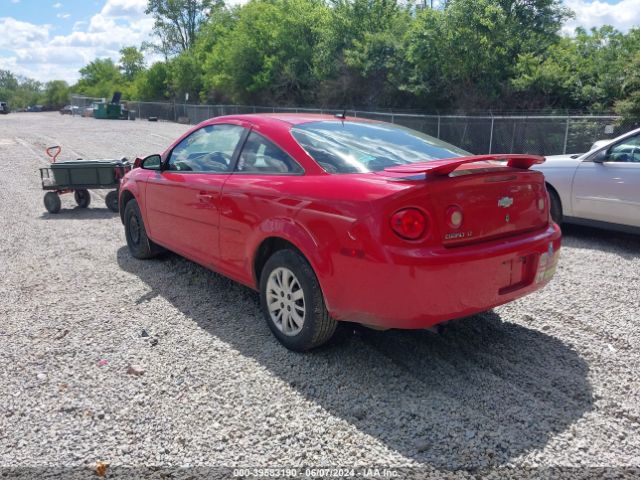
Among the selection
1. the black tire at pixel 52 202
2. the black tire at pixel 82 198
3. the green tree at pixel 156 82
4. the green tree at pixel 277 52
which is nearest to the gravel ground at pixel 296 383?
the black tire at pixel 52 202

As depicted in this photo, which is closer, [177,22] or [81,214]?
[81,214]

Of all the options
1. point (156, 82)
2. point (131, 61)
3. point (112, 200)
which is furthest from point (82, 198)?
point (131, 61)

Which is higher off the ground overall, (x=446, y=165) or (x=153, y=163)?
(x=446, y=165)

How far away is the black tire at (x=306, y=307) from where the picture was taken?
362 cm

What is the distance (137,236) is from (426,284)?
4.02 m

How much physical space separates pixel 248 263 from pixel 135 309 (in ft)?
4.15

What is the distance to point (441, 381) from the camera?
3529mm

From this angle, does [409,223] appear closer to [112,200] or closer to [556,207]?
[556,207]

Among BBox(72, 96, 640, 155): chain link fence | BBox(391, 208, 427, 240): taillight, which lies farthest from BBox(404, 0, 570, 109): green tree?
BBox(391, 208, 427, 240): taillight

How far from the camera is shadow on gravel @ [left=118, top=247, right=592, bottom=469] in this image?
295 centimetres

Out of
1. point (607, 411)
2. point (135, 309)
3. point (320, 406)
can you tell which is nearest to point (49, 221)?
point (135, 309)

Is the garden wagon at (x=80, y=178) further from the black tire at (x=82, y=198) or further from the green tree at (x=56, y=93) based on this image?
the green tree at (x=56, y=93)

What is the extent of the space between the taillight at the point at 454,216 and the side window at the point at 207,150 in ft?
6.50

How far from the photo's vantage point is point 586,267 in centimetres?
598
